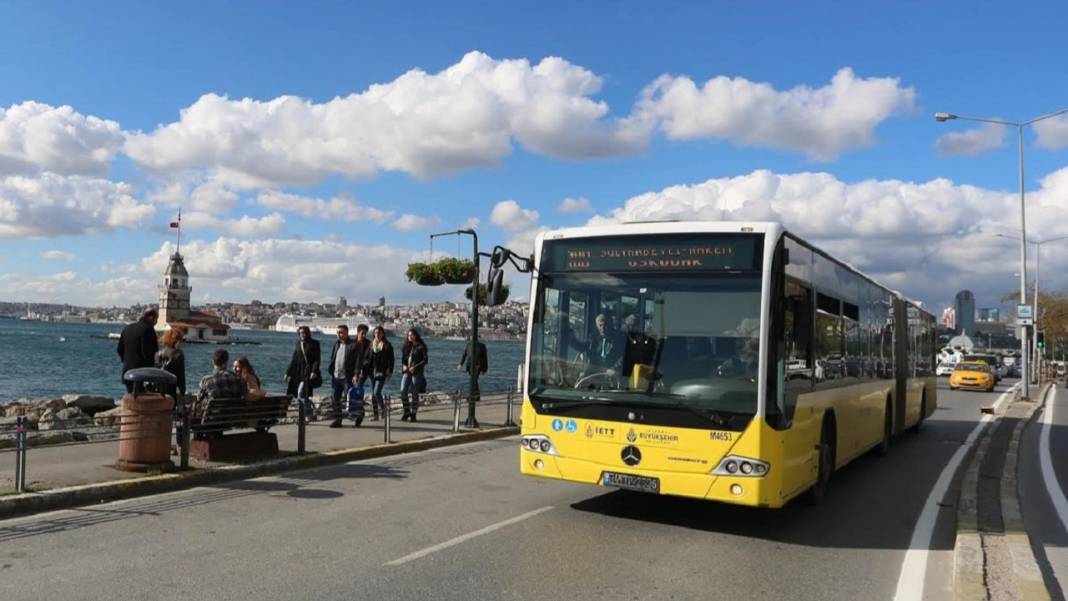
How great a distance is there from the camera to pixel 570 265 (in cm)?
868

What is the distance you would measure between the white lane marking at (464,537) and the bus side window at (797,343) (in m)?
2.69

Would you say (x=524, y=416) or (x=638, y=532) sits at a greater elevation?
(x=524, y=416)

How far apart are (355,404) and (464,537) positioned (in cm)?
756

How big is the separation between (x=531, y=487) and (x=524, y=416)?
2.06 metres

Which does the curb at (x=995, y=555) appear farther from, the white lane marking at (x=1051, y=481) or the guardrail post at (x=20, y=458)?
the guardrail post at (x=20, y=458)

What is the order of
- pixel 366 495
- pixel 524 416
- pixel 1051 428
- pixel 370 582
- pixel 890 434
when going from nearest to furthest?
pixel 370 582
pixel 524 416
pixel 366 495
pixel 890 434
pixel 1051 428

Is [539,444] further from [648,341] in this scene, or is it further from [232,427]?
[232,427]

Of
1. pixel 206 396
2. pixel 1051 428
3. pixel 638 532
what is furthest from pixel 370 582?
pixel 1051 428

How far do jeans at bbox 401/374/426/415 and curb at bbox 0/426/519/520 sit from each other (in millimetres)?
2688

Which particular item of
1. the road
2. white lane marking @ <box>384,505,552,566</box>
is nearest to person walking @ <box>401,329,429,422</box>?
the road

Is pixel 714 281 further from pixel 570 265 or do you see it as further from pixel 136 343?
pixel 136 343

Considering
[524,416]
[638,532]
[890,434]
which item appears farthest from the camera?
[890,434]

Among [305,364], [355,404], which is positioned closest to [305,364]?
[305,364]

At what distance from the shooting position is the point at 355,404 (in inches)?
572
